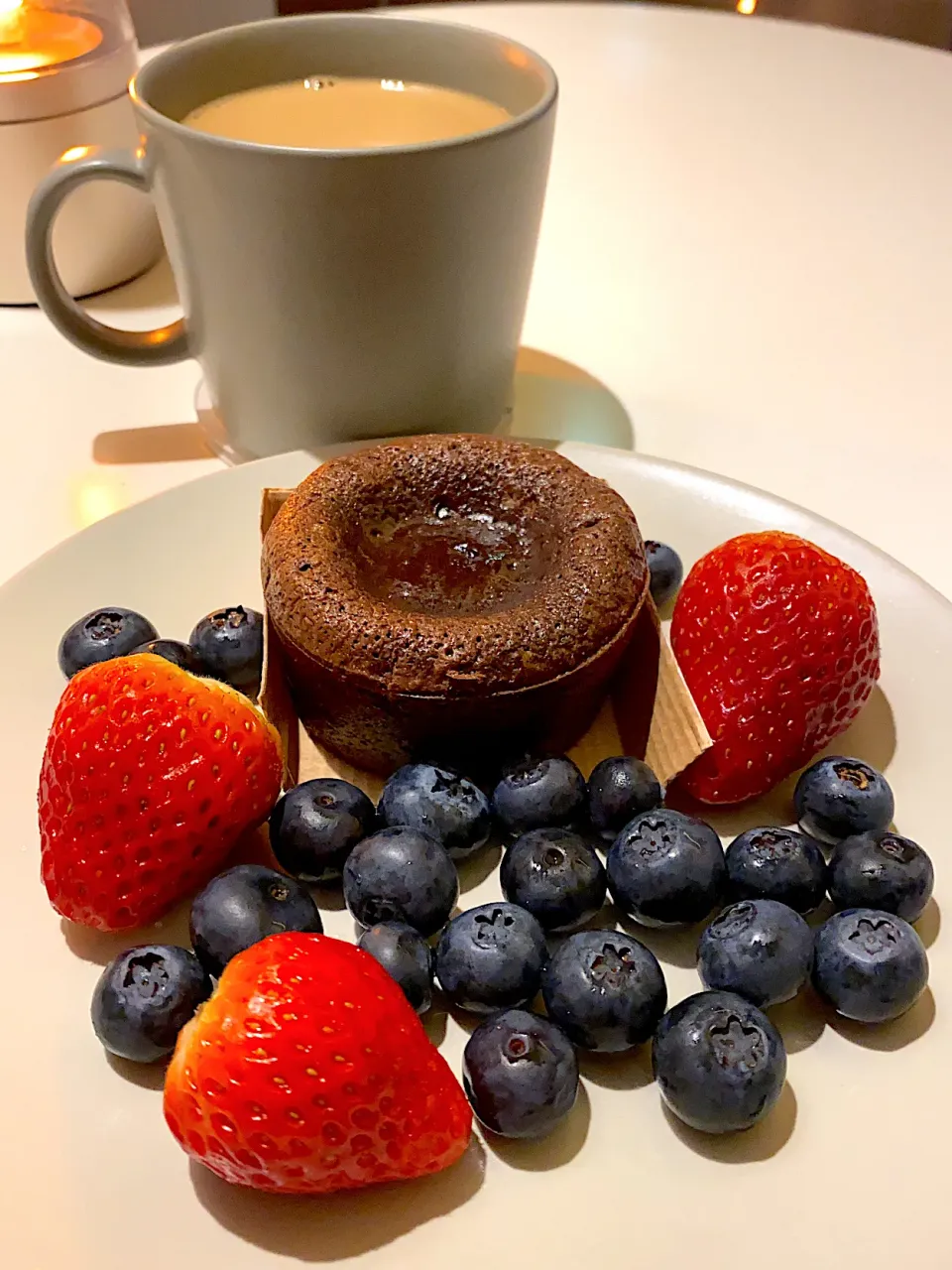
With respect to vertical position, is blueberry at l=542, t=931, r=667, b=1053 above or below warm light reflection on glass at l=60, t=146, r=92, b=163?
below

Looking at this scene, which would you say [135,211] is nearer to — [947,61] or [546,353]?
[546,353]

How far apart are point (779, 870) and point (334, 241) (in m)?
0.75

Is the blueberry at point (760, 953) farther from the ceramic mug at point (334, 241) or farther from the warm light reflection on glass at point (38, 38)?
the warm light reflection on glass at point (38, 38)

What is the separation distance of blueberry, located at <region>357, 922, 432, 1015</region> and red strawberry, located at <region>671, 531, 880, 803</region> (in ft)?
1.01

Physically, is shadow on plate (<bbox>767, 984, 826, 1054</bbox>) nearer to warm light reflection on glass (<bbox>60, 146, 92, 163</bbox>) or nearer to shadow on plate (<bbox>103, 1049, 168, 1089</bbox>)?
shadow on plate (<bbox>103, 1049, 168, 1089</bbox>)

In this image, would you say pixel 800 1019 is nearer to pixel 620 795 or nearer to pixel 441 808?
pixel 620 795

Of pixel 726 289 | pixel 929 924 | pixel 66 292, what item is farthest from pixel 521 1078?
pixel 726 289

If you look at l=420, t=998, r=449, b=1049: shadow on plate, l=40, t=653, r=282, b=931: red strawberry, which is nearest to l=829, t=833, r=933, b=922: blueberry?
l=420, t=998, r=449, b=1049: shadow on plate

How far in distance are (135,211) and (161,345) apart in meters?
0.38

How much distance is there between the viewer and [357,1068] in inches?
28.4

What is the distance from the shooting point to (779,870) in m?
0.89

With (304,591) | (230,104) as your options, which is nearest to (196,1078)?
(304,591)

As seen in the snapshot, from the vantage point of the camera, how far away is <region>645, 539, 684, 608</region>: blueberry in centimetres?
119

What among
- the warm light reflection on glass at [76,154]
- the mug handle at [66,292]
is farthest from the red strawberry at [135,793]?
the warm light reflection on glass at [76,154]
